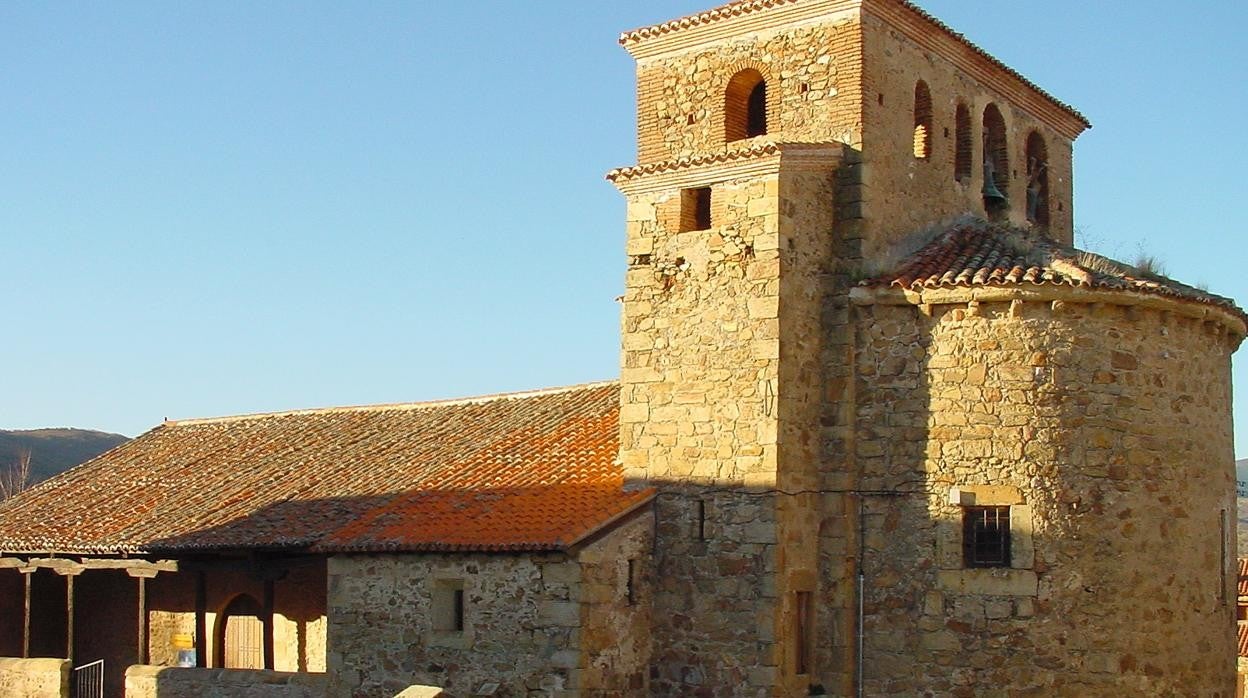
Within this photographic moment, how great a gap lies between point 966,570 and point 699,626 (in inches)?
111

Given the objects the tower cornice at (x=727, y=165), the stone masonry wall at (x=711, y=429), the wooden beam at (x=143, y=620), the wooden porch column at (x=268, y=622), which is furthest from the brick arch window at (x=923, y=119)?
the wooden beam at (x=143, y=620)

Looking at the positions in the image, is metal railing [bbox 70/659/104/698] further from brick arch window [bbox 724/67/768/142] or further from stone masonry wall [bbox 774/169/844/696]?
brick arch window [bbox 724/67/768/142]

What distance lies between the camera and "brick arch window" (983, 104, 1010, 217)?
61.5 ft

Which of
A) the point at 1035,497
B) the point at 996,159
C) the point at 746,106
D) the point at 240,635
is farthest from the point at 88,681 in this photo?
the point at 996,159

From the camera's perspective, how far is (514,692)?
14.9m

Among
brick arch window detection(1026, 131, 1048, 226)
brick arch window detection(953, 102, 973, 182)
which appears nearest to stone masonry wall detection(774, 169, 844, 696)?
brick arch window detection(953, 102, 973, 182)

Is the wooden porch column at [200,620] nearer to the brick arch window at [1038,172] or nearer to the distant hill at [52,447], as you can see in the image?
the brick arch window at [1038,172]

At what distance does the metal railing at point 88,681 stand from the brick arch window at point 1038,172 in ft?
47.4

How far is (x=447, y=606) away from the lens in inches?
611

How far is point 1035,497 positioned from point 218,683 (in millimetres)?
9721

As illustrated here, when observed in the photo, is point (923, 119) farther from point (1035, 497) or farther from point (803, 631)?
point (803, 631)

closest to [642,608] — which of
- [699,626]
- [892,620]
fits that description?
[699,626]

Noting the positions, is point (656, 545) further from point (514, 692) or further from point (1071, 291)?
point (1071, 291)

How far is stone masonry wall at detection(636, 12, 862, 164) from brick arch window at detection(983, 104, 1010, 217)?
3.17 meters
